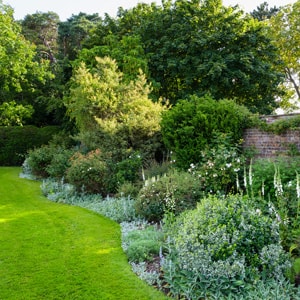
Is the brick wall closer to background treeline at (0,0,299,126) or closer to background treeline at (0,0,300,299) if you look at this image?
background treeline at (0,0,300,299)

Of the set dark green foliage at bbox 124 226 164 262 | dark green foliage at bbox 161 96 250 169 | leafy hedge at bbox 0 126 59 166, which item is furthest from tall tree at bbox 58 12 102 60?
dark green foliage at bbox 124 226 164 262

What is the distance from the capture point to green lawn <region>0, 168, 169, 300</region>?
3.53 m

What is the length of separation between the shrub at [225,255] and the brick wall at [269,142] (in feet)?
12.3

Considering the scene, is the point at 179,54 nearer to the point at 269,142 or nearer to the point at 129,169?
the point at 129,169

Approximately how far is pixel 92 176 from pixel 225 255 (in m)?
6.06

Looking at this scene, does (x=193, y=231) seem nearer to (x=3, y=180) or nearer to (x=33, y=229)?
(x=33, y=229)

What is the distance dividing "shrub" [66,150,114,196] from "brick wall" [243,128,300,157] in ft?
12.5

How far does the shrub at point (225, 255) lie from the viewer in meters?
3.25

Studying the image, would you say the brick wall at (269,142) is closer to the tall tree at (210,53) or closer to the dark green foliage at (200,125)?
the dark green foliage at (200,125)

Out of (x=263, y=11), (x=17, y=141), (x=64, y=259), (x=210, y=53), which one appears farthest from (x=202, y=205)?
(x=263, y=11)

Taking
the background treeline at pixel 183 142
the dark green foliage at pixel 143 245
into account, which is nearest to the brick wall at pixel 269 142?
the background treeline at pixel 183 142

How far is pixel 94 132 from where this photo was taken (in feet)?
36.3

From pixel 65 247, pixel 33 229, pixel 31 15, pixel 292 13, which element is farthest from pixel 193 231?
pixel 31 15

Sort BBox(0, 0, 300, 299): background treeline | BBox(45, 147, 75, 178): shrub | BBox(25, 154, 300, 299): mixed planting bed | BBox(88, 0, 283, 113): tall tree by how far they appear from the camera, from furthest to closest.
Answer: BBox(88, 0, 283, 113): tall tree < BBox(45, 147, 75, 178): shrub < BBox(0, 0, 300, 299): background treeline < BBox(25, 154, 300, 299): mixed planting bed
